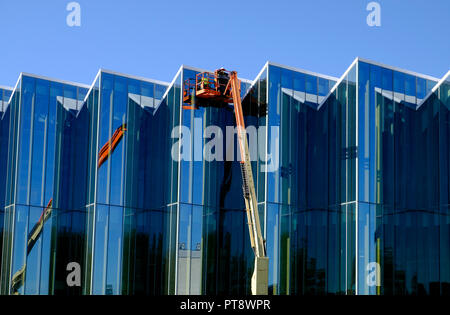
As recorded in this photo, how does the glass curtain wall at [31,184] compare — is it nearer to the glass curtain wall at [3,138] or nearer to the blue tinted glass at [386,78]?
the glass curtain wall at [3,138]

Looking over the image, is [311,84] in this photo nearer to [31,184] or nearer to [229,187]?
[229,187]

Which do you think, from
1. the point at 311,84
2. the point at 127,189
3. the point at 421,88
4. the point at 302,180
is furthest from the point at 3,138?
the point at 421,88

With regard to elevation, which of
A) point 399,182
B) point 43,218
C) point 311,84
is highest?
point 311,84

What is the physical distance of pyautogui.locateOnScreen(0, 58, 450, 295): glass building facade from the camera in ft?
110

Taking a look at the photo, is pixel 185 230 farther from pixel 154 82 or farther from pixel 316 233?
pixel 154 82

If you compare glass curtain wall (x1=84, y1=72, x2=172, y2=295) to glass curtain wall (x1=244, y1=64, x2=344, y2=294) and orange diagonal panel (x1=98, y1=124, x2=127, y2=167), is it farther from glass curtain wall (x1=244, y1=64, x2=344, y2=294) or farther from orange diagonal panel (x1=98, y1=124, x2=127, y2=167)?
glass curtain wall (x1=244, y1=64, x2=344, y2=294)

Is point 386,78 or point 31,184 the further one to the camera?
point 31,184

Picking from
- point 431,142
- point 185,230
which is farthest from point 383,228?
point 185,230

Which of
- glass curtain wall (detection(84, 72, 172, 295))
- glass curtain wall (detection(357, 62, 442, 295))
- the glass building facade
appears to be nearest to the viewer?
glass curtain wall (detection(357, 62, 442, 295))

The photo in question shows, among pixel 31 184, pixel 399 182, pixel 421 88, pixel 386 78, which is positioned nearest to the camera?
pixel 399 182

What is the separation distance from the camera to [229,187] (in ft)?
119

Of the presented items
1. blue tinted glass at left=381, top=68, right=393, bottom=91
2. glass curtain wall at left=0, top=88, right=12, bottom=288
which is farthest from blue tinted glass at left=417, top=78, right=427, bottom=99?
glass curtain wall at left=0, top=88, right=12, bottom=288
